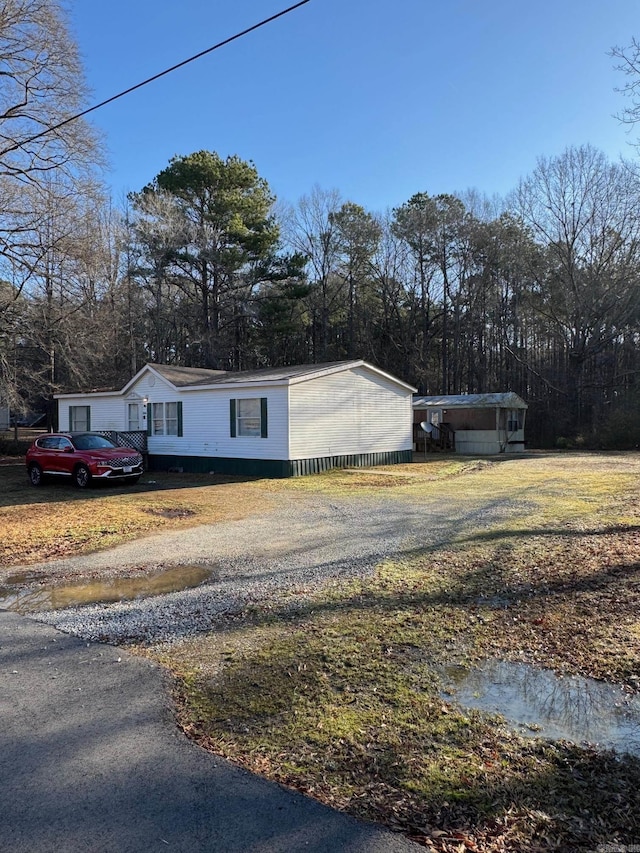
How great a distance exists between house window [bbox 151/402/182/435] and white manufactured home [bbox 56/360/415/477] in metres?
0.03

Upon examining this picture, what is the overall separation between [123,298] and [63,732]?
30603mm

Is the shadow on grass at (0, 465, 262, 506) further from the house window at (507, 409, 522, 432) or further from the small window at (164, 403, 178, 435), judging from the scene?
the house window at (507, 409, 522, 432)

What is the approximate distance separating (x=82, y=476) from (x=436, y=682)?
13540 mm

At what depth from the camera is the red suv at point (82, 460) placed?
49.7ft

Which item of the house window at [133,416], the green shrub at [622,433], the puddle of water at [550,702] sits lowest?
the puddle of water at [550,702]

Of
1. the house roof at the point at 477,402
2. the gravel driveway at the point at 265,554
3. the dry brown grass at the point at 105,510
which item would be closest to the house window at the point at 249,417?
the dry brown grass at the point at 105,510

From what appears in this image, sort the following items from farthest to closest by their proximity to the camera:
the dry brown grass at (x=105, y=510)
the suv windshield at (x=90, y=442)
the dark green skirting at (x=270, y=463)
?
1. the dark green skirting at (x=270, y=463)
2. the suv windshield at (x=90, y=442)
3. the dry brown grass at (x=105, y=510)

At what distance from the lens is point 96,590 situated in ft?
20.0

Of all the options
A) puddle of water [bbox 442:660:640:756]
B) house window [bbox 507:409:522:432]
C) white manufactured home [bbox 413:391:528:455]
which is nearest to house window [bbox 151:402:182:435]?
white manufactured home [bbox 413:391:528:455]

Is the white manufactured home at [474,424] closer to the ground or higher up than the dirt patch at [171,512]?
higher up

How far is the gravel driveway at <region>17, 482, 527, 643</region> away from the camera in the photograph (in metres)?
5.11

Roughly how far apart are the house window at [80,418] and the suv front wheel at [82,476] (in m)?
8.08

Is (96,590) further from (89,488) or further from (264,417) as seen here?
(264,417)

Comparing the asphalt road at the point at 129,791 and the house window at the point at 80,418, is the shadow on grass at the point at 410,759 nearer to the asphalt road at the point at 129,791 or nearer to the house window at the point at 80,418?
the asphalt road at the point at 129,791
